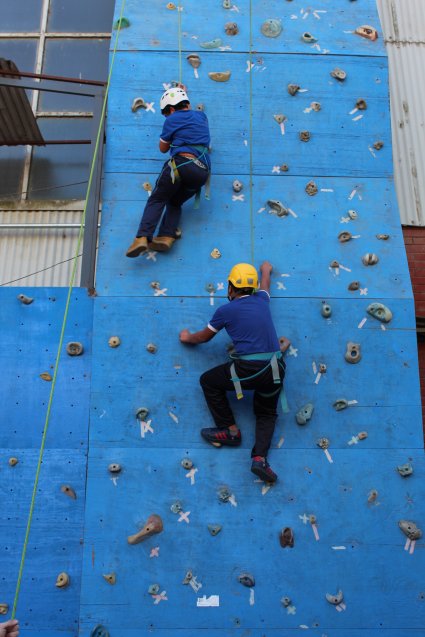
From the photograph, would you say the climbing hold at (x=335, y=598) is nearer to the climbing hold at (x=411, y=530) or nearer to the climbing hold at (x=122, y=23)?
the climbing hold at (x=411, y=530)

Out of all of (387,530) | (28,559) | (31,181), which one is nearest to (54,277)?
(31,181)

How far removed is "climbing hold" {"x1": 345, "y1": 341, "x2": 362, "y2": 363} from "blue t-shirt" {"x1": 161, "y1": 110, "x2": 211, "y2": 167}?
202cm

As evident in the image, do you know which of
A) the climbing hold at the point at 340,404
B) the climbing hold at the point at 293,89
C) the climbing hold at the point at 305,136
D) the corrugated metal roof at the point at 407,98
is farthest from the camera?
the corrugated metal roof at the point at 407,98

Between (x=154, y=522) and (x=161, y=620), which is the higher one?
(x=154, y=522)

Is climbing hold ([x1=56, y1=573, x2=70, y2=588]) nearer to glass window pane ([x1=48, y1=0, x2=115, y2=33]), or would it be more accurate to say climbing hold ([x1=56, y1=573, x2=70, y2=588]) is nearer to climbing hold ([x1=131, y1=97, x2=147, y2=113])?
climbing hold ([x1=131, y1=97, x2=147, y2=113])

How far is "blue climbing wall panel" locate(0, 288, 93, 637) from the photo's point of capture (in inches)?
197

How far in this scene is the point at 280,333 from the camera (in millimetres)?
5520

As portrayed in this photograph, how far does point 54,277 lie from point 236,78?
2.97 m

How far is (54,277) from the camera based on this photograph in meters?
7.42

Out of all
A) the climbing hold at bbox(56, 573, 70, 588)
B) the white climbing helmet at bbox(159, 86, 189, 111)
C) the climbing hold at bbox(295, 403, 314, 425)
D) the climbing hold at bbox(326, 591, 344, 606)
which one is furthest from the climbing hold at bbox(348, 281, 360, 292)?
the climbing hold at bbox(56, 573, 70, 588)

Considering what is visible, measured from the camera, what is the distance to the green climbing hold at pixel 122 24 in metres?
6.42

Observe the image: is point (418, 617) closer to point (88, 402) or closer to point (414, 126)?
point (88, 402)

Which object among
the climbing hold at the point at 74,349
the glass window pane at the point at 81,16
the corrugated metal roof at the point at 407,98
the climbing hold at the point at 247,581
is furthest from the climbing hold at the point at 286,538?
the glass window pane at the point at 81,16

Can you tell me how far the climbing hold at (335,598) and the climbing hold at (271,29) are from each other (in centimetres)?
514
